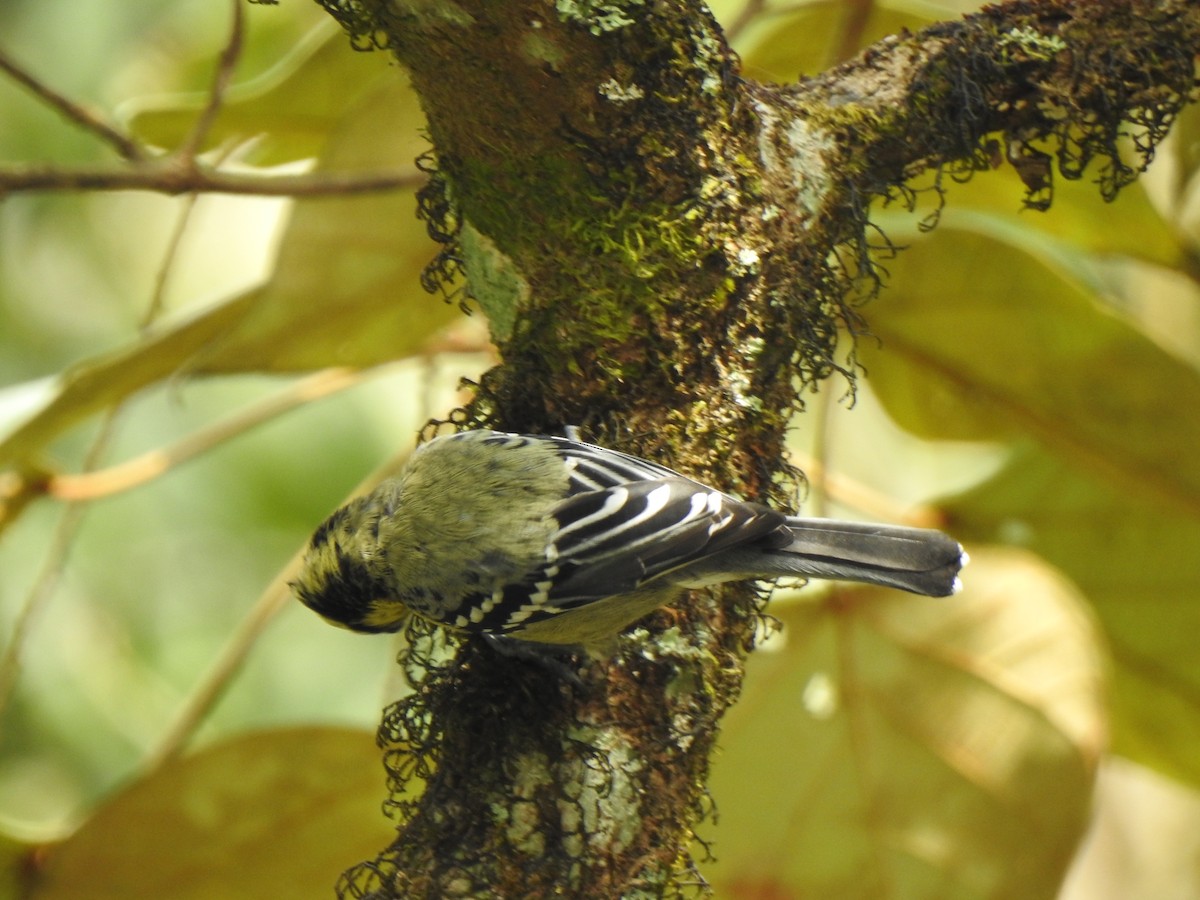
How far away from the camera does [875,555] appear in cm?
190

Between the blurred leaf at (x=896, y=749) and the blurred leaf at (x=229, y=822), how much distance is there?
33.5 inches

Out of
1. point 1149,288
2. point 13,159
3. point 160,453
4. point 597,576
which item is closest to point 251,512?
point 13,159

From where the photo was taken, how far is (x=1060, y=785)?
275 cm

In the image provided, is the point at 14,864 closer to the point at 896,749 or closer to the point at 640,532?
the point at 640,532

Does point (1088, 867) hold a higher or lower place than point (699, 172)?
lower

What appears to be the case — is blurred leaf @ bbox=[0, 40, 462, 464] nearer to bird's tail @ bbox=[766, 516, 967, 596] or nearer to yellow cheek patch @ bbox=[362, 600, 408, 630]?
yellow cheek patch @ bbox=[362, 600, 408, 630]

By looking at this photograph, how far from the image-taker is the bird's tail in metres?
1.88

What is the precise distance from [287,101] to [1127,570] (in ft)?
7.43

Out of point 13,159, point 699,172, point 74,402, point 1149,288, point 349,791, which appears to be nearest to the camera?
point 699,172

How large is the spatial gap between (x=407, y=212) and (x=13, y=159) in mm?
4135

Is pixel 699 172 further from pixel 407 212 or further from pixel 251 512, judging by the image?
pixel 251 512

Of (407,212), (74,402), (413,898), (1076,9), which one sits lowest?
(413,898)

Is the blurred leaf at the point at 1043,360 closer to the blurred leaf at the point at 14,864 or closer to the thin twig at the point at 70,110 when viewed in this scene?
the thin twig at the point at 70,110

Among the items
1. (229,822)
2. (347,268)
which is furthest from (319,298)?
(229,822)
